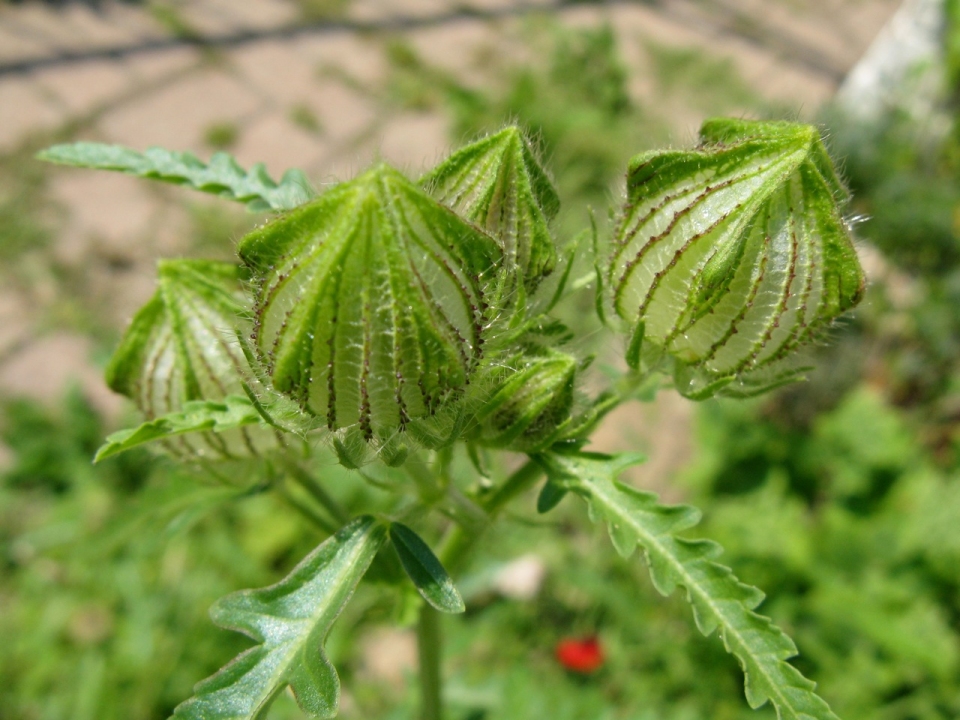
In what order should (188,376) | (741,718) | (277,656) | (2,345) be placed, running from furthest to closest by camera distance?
(2,345) < (741,718) < (188,376) < (277,656)

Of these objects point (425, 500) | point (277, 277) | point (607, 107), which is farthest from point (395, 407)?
point (607, 107)

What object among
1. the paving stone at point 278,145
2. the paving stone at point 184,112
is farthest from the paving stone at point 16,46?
the paving stone at point 278,145

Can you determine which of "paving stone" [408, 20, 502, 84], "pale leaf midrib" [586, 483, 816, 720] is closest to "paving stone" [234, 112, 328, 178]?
"paving stone" [408, 20, 502, 84]

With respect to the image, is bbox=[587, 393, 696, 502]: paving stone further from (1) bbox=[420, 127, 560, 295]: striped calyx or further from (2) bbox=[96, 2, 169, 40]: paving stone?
(2) bbox=[96, 2, 169, 40]: paving stone

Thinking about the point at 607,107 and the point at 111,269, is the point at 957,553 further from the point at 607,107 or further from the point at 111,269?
the point at 111,269

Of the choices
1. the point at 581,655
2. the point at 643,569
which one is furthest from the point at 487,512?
the point at 643,569

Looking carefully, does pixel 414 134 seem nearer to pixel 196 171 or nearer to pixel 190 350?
pixel 196 171
